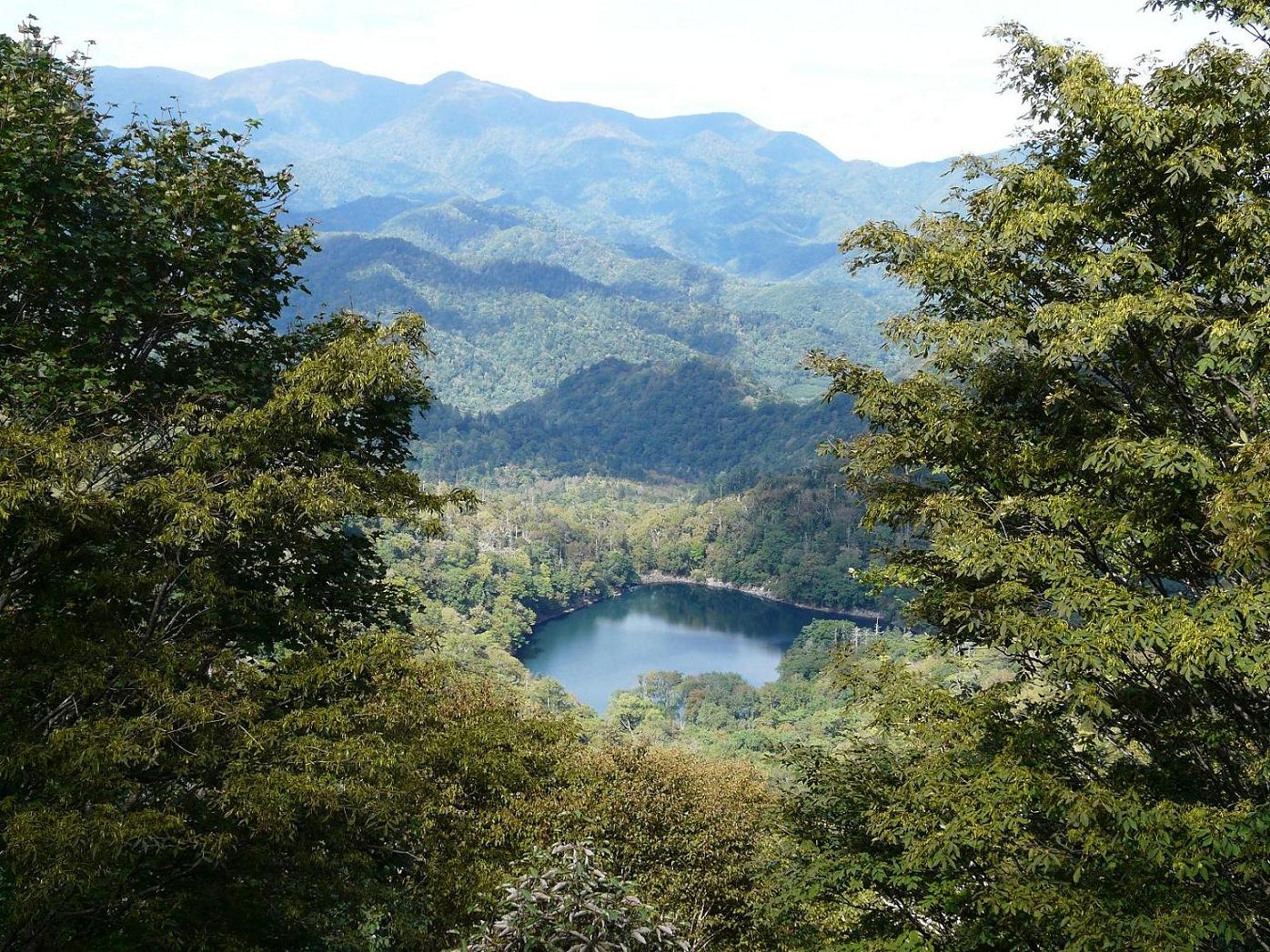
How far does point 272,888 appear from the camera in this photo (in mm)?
7242

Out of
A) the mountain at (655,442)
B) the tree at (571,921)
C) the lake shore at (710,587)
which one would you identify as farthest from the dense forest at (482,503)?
the mountain at (655,442)

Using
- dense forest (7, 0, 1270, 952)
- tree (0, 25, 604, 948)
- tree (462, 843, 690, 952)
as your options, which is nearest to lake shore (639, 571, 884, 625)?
dense forest (7, 0, 1270, 952)

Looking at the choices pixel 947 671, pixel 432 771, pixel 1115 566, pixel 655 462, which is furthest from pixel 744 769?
pixel 655 462

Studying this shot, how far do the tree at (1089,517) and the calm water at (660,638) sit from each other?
55.9 meters

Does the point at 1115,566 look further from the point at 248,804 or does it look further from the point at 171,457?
the point at 171,457

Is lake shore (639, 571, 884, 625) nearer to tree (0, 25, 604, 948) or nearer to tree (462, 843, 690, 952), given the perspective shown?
tree (0, 25, 604, 948)

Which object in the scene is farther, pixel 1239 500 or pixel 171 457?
pixel 171 457

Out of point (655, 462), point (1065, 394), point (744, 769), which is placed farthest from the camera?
point (655, 462)

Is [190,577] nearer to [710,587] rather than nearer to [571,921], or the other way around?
[571,921]

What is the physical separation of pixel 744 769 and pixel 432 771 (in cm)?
682

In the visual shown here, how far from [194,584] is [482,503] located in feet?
7.62

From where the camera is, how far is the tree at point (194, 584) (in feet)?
19.1

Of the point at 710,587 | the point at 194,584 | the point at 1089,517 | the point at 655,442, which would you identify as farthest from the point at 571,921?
the point at 655,442

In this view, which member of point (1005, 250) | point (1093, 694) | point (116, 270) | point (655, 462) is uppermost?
point (1005, 250)
